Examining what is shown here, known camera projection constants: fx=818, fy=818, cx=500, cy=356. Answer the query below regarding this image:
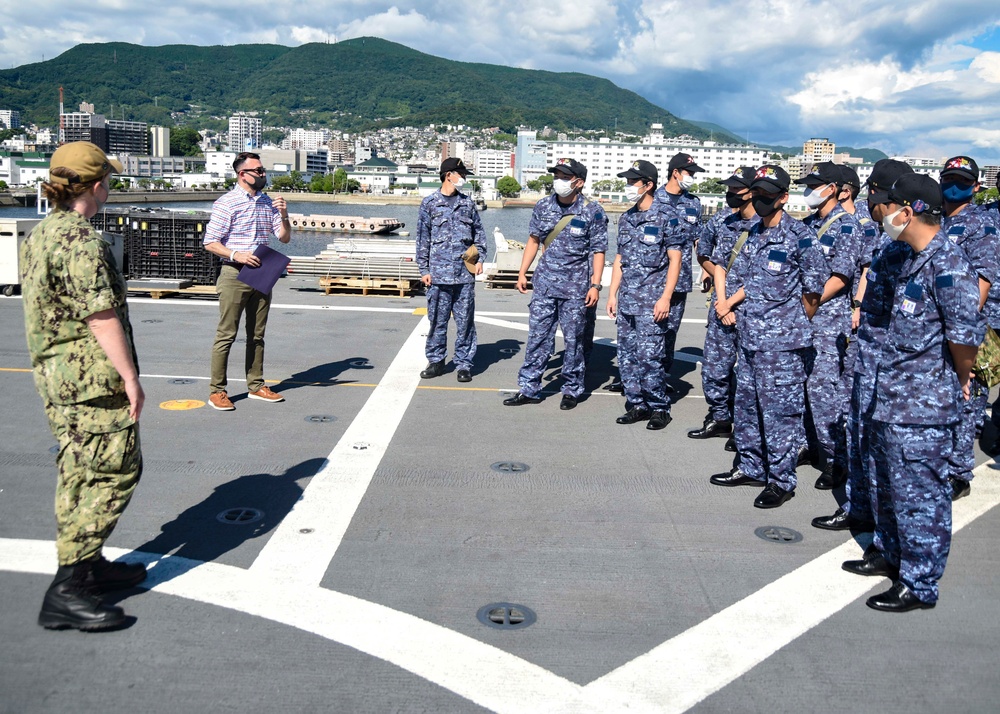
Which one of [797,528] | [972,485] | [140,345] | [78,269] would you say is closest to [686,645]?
[797,528]

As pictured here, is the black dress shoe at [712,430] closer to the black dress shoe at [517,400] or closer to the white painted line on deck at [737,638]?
the black dress shoe at [517,400]

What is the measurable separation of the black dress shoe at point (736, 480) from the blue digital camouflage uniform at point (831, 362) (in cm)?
58

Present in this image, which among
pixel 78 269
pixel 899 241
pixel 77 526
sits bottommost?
pixel 77 526

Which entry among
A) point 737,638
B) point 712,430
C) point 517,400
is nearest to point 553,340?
point 517,400

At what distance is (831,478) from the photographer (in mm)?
5102

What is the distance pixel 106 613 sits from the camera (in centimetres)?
314

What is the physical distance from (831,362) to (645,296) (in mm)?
1537

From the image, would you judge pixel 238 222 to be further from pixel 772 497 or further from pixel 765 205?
pixel 772 497

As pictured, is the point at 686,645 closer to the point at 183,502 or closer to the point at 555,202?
the point at 183,502

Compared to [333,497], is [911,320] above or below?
above

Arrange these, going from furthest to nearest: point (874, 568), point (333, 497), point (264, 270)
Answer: point (264, 270), point (333, 497), point (874, 568)

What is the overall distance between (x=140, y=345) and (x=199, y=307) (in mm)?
2875

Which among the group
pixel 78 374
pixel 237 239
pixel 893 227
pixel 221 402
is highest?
pixel 893 227

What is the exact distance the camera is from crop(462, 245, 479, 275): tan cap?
25.3 feet
